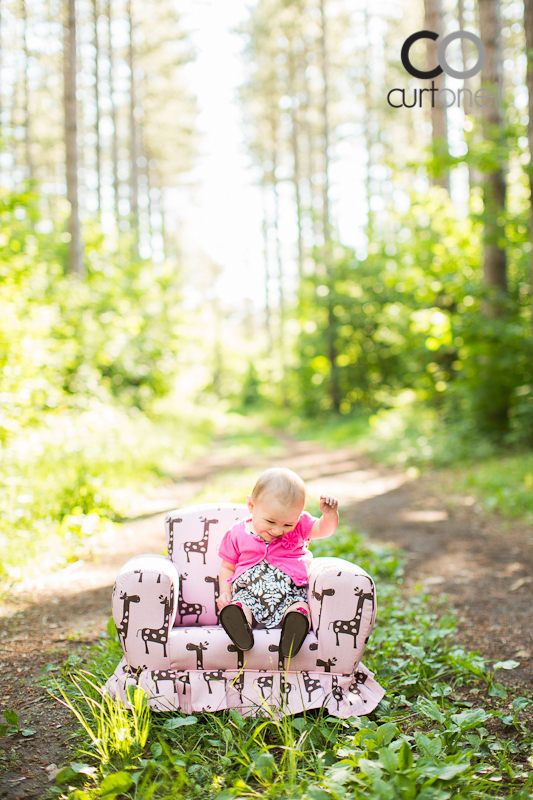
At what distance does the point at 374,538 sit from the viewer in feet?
18.1

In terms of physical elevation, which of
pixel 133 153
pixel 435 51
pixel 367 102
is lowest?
pixel 435 51

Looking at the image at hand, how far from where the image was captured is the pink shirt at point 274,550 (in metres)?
2.72

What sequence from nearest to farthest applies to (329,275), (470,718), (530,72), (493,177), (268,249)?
1. (470,718)
2. (530,72)
3. (493,177)
4. (329,275)
5. (268,249)

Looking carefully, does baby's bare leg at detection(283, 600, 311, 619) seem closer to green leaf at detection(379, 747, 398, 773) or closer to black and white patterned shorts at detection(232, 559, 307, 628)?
black and white patterned shorts at detection(232, 559, 307, 628)

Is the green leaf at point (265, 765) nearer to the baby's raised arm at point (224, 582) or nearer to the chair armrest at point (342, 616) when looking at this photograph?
the chair armrest at point (342, 616)

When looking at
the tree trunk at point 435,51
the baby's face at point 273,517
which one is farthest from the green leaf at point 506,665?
the tree trunk at point 435,51

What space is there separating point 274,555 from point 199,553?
41 centimetres

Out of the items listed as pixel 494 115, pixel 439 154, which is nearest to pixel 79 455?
pixel 439 154

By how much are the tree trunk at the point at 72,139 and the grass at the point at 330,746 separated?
10.1 metres

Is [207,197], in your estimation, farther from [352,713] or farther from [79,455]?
[352,713]

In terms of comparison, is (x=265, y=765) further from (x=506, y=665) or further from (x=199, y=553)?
(x=506, y=665)

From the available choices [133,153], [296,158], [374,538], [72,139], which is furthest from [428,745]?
[296,158]

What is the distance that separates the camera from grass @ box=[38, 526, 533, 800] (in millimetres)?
1947

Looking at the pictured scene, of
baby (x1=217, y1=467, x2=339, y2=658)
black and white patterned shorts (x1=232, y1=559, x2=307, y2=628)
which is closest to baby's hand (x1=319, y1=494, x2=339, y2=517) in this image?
baby (x1=217, y1=467, x2=339, y2=658)
